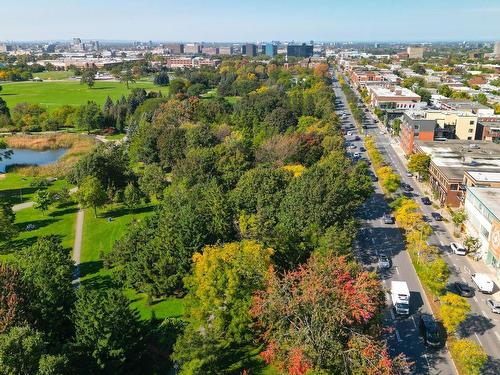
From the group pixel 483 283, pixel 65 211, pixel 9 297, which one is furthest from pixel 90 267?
pixel 483 283

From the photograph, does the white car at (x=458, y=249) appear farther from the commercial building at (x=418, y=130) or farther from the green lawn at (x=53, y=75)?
the green lawn at (x=53, y=75)

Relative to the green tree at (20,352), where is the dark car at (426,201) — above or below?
below

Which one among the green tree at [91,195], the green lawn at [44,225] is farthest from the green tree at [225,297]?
the green tree at [91,195]

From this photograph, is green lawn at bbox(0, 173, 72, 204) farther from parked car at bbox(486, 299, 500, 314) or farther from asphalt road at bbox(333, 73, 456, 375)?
parked car at bbox(486, 299, 500, 314)

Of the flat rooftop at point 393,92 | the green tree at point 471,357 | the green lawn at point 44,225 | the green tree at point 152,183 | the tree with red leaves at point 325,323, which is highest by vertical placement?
the flat rooftop at point 393,92

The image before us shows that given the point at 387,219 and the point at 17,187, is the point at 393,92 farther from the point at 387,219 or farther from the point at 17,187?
the point at 17,187

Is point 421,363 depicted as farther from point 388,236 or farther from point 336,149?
point 336,149
